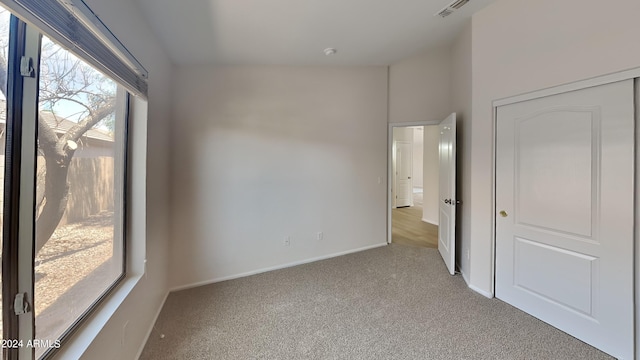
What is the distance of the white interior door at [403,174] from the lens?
24.4 feet

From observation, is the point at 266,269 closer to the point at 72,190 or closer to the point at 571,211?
the point at 72,190

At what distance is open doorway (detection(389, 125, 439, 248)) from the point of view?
14.5ft

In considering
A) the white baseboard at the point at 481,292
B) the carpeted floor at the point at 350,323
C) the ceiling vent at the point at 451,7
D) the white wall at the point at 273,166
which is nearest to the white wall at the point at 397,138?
the white wall at the point at 273,166

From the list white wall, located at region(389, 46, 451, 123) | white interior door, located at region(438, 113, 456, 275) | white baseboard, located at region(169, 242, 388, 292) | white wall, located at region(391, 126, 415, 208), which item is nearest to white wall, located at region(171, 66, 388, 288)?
white baseboard, located at region(169, 242, 388, 292)

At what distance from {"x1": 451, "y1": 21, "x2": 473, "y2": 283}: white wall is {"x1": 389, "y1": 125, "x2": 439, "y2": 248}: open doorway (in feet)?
3.25

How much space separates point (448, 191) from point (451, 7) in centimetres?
196

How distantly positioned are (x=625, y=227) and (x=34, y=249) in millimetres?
3291

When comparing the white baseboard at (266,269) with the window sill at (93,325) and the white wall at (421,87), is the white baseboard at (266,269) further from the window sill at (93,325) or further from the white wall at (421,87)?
the white wall at (421,87)

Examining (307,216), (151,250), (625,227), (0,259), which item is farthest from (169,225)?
(625,227)

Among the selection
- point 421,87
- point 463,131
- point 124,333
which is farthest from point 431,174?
point 124,333

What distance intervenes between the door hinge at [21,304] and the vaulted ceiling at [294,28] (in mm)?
1986

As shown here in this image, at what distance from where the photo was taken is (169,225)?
2.62 m

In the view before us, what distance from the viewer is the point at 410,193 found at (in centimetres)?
766

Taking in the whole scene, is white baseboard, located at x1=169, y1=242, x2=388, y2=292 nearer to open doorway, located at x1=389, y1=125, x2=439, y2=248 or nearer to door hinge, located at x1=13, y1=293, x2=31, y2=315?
open doorway, located at x1=389, y1=125, x2=439, y2=248
